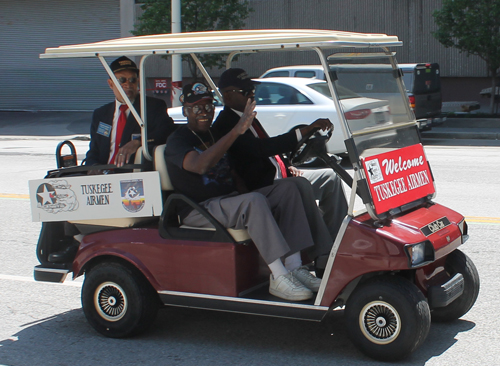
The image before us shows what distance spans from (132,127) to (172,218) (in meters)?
0.85

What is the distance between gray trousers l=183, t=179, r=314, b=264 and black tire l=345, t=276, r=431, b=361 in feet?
1.55

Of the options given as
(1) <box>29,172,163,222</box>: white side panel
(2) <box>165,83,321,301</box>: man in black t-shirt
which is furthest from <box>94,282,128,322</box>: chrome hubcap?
(2) <box>165,83,321,301</box>: man in black t-shirt

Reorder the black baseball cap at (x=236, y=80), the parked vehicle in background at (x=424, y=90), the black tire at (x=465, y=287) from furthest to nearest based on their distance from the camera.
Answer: the parked vehicle in background at (x=424, y=90) → the black baseball cap at (x=236, y=80) → the black tire at (x=465, y=287)

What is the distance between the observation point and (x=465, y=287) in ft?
14.1

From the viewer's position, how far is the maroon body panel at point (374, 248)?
3695 millimetres

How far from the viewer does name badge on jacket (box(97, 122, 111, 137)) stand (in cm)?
496

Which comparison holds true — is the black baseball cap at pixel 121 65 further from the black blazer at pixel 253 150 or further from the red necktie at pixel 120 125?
the black blazer at pixel 253 150

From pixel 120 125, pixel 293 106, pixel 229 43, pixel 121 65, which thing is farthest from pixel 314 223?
pixel 293 106

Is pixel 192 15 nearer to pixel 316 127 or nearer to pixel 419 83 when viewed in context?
pixel 419 83

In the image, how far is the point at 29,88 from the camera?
27641 millimetres

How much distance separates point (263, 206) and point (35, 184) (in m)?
1.59

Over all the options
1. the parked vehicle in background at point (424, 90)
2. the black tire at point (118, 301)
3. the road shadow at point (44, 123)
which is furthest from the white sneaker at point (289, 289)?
the road shadow at point (44, 123)

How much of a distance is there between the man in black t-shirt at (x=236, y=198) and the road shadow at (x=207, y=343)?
14.7 inches

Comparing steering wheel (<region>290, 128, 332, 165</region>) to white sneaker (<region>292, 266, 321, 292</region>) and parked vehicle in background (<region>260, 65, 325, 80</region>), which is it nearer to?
white sneaker (<region>292, 266, 321, 292</region>)
